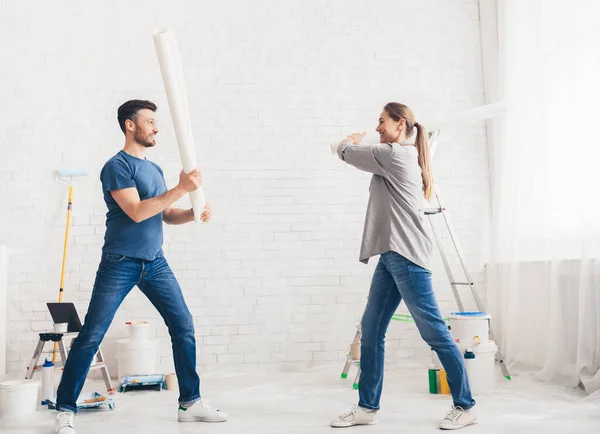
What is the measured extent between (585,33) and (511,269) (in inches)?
62.7

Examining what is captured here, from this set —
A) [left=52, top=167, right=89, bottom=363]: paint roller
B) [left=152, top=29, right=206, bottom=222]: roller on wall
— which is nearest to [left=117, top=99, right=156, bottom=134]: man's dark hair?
[left=152, top=29, right=206, bottom=222]: roller on wall

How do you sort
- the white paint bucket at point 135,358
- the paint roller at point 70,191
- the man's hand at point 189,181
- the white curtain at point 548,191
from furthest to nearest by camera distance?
the paint roller at point 70,191, the white paint bucket at point 135,358, the white curtain at point 548,191, the man's hand at point 189,181

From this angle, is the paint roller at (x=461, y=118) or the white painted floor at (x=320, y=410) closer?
the white painted floor at (x=320, y=410)

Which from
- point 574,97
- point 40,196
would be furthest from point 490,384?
point 40,196

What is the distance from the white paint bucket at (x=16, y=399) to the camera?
335 centimetres

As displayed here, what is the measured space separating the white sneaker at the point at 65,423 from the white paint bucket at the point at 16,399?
1.93 ft

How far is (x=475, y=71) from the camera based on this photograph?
16.8 ft

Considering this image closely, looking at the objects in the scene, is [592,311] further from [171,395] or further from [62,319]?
[62,319]

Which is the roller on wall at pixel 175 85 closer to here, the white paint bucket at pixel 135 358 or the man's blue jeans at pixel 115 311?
the man's blue jeans at pixel 115 311

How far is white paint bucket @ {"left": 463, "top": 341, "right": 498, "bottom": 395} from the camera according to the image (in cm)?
369

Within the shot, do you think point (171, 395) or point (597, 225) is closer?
point (597, 225)

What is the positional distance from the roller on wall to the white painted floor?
1.31 m

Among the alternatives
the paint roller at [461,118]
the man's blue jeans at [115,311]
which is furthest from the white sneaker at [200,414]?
the paint roller at [461,118]

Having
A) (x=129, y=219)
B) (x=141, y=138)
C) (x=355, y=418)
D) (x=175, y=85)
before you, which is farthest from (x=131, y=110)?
(x=355, y=418)
